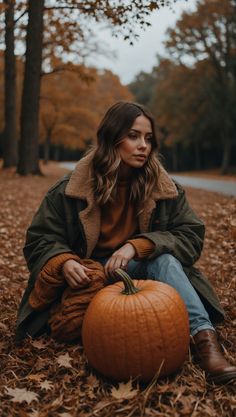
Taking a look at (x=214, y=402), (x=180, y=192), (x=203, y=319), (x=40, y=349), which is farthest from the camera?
(x=180, y=192)

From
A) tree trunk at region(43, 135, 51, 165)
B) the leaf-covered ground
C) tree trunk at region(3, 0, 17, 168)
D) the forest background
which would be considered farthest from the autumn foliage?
the leaf-covered ground

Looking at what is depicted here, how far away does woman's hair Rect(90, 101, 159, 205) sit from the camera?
9.68 feet

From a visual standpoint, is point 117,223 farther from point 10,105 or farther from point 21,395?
point 10,105

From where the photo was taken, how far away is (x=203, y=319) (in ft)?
8.98

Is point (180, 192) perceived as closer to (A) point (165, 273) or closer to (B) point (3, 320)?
(A) point (165, 273)

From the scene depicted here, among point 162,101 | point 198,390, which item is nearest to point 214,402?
point 198,390

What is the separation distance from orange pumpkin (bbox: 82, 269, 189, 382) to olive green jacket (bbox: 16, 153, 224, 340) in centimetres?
49

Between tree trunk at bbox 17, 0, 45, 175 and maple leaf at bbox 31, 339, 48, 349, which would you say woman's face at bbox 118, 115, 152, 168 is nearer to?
maple leaf at bbox 31, 339, 48, 349

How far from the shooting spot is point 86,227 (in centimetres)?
295

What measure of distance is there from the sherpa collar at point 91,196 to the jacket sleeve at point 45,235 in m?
0.15

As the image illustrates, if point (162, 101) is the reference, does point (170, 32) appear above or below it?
above

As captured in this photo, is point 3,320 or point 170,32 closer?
point 3,320

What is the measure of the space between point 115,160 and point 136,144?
0.57ft

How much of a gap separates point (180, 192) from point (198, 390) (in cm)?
132
